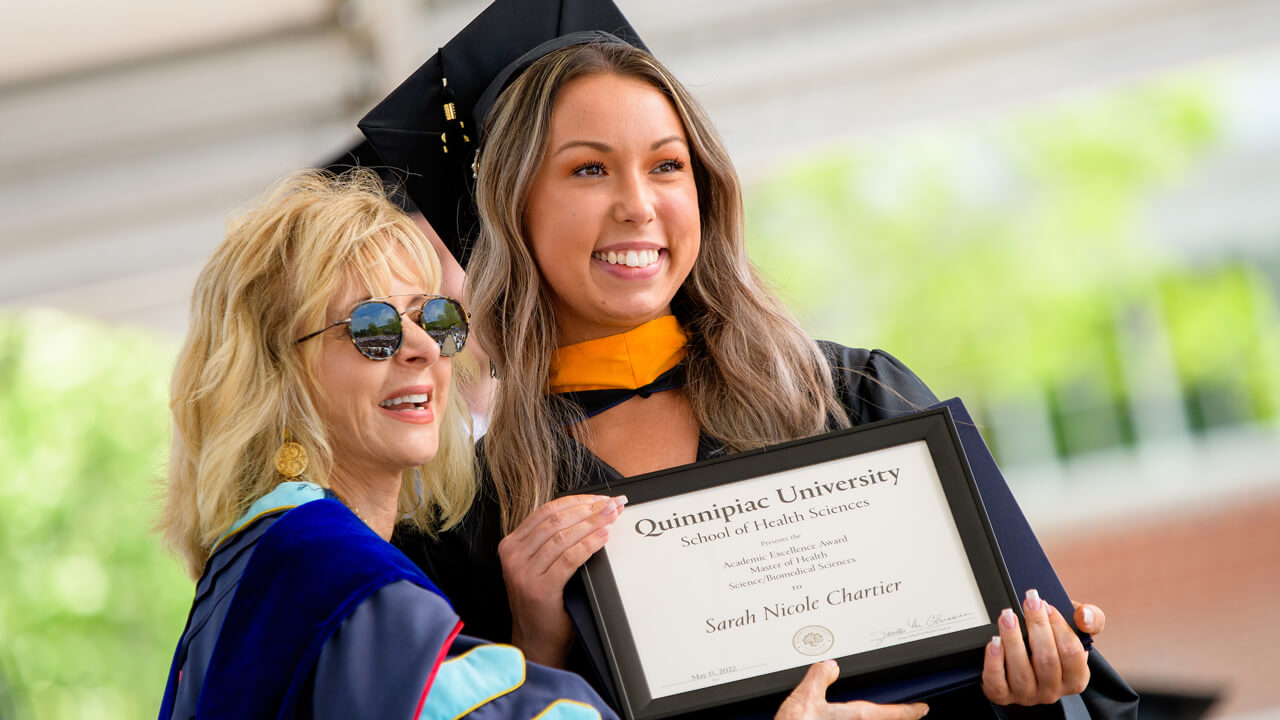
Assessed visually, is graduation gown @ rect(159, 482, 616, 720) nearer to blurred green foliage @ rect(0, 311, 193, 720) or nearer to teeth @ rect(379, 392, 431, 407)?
teeth @ rect(379, 392, 431, 407)

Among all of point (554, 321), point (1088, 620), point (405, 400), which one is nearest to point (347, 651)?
point (405, 400)

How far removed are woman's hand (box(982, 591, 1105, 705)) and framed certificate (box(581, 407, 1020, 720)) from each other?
32mm

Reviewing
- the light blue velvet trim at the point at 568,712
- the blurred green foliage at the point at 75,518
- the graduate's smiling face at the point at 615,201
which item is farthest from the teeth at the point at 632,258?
the blurred green foliage at the point at 75,518

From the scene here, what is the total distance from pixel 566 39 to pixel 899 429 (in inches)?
42.9

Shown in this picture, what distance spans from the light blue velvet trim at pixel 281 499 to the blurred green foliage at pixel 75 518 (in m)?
11.8

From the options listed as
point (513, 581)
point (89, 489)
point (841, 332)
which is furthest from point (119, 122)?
point (841, 332)

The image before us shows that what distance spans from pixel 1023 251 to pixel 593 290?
15.1 meters

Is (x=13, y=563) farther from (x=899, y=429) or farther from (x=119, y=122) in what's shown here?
(x=899, y=429)

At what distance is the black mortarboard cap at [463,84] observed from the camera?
2.59 metres

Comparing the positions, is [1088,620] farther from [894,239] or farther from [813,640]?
[894,239]

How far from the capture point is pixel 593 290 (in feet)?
7.77

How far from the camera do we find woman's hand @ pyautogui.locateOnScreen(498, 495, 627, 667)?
6.57 ft

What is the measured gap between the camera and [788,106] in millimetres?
5047
